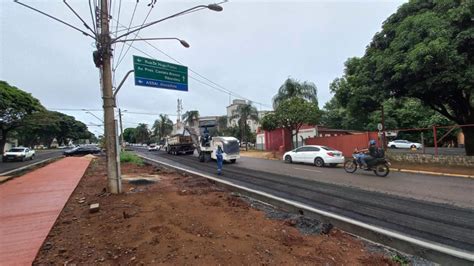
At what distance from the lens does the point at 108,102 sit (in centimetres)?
902

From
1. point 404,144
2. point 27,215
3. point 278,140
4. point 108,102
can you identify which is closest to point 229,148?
point 108,102

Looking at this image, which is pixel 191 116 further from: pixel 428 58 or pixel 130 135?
pixel 130 135

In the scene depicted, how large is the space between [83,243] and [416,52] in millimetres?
14691

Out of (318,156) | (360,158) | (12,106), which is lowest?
(318,156)

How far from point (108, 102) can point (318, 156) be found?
14254 millimetres

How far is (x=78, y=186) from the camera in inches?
423

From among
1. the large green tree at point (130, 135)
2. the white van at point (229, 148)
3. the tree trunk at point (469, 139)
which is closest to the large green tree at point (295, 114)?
the white van at point (229, 148)

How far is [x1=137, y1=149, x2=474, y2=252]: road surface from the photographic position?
5.75 meters

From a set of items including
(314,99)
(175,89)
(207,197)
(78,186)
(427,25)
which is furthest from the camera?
(314,99)

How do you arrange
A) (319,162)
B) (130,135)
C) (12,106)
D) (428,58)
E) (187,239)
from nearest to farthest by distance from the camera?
1. (187,239)
2. (428,58)
3. (319,162)
4. (12,106)
5. (130,135)

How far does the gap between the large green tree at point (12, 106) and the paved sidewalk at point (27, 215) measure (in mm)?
24091

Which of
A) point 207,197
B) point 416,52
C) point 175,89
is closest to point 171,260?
point 207,197

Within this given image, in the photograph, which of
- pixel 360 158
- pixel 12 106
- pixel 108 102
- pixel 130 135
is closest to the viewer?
pixel 108 102

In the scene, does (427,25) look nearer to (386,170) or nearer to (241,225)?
(386,170)
